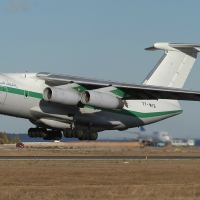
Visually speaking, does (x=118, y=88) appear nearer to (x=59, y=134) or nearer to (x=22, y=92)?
(x=59, y=134)

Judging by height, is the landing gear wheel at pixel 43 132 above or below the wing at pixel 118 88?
below

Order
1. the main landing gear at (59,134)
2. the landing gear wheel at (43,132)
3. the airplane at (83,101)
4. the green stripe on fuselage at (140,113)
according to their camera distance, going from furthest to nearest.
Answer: the landing gear wheel at (43,132) → the green stripe on fuselage at (140,113) → the main landing gear at (59,134) → the airplane at (83,101)

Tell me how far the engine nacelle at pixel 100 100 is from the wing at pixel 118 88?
543mm

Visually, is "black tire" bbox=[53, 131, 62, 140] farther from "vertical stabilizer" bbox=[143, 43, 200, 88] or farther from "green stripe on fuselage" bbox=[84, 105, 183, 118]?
"vertical stabilizer" bbox=[143, 43, 200, 88]

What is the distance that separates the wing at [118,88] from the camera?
2209 centimetres

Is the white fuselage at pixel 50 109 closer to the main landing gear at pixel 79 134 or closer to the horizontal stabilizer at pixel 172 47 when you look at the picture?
the main landing gear at pixel 79 134

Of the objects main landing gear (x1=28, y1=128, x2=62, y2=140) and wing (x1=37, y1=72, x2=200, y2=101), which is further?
main landing gear (x1=28, y1=128, x2=62, y2=140)

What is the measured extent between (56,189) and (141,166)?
23.7ft

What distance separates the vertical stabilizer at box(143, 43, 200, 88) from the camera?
82.1ft

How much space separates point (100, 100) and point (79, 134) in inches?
64.2

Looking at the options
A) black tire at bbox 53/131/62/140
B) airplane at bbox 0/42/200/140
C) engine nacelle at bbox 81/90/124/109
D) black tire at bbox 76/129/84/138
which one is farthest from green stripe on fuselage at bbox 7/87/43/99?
black tire at bbox 53/131/62/140

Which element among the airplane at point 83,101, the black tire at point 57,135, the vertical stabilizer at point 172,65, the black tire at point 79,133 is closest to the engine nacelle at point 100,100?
the airplane at point 83,101

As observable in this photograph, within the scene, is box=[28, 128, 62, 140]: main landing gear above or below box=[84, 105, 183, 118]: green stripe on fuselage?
below

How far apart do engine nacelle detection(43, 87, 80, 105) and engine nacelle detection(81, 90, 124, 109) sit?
1.08 feet
